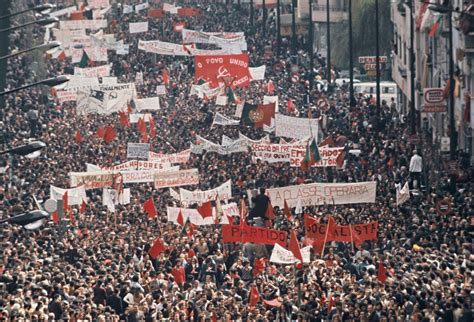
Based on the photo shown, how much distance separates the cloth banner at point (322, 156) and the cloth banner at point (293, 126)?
15.4 feet

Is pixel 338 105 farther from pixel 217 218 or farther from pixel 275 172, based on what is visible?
pixel 217 218

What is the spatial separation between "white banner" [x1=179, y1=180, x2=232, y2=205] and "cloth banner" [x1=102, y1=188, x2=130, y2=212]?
1.68 meters

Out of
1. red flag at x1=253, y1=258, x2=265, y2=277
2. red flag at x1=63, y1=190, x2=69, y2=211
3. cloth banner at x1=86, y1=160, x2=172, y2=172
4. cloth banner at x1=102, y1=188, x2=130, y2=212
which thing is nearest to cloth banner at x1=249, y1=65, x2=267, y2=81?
cloth banner at x1=86, y1=160, x2=172, y2=172

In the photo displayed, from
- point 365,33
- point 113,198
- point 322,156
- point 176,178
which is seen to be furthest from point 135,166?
point 365,33

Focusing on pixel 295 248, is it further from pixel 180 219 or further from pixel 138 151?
pixel 138 151

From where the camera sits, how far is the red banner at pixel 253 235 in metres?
42.8

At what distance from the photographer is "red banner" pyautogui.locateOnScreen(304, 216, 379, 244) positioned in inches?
1713

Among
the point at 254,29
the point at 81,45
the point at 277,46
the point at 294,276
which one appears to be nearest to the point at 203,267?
the point at 294,276

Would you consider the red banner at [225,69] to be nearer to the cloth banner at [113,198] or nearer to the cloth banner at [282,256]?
the cloth banner at [113,198]

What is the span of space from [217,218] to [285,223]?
103 inches

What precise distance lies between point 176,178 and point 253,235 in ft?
42.8

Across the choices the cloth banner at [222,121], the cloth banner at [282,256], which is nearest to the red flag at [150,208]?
the cloth banner at [282,256]

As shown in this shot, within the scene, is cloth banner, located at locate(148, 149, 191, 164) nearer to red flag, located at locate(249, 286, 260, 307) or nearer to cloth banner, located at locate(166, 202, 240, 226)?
cloth banner, located at locate(166, 202, 240, 226)

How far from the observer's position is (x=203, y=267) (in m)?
44.4
